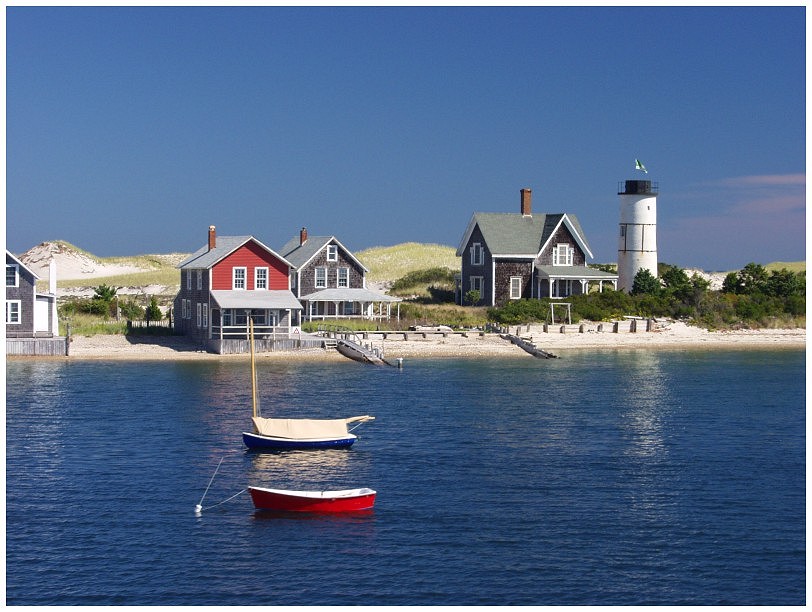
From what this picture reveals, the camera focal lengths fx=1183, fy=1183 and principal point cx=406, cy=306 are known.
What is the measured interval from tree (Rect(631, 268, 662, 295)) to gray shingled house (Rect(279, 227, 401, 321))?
1808cm

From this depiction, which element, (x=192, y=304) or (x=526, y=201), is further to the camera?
(x=526, y=201)

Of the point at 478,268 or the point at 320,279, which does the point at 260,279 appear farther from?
the point at 478,268

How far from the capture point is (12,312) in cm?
6312

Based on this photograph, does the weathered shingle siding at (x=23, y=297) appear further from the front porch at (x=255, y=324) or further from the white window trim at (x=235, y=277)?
the white window trim at (x=235, y=277)

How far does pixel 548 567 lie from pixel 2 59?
15.8 meters

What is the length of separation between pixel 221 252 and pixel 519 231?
24301 millimetres

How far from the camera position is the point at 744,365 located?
64625mm

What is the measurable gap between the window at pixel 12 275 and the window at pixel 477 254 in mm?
32863

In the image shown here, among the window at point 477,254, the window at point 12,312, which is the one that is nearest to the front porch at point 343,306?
the window at point 477,254

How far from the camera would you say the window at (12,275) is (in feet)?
204

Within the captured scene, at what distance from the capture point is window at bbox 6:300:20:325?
62.8m

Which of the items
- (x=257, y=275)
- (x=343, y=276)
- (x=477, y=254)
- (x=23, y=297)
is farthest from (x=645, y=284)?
(x=23, y=297)

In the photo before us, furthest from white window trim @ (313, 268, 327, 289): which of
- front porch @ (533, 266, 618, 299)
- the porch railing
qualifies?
front porch @ (533, 266, 618, 299)

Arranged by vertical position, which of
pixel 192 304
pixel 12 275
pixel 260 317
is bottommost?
pixel 260 317
